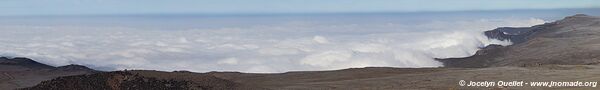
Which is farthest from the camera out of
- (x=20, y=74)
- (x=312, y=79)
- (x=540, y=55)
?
(x=540, y=55)

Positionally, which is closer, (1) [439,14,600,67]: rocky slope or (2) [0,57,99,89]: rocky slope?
(2) [0,57,99,89]: rocky slope

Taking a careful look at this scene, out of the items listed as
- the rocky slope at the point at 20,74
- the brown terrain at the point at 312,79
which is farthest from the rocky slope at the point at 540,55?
the rocky slope at the point at 20,74

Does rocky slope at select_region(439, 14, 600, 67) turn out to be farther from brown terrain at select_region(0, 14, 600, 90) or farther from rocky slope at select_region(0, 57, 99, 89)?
rocky slope at select_region(0, 57, 99, 89)

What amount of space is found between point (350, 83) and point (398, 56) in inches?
1661

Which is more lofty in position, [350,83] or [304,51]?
[304,51]

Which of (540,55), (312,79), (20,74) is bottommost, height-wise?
(312,79)

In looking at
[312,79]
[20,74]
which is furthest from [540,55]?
[20,74]

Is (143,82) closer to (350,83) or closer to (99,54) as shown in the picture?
(350,83)

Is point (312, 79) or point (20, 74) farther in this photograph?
point (20, 74)

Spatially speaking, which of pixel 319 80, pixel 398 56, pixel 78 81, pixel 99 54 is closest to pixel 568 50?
pixel 398 56

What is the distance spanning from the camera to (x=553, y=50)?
156ft

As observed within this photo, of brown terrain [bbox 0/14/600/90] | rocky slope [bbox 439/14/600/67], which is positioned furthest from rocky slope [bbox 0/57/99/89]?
rocky slope [bbox 439/14/600/67]

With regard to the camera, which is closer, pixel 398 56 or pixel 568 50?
pixel 568 50

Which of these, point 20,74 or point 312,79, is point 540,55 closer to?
point 312,79
